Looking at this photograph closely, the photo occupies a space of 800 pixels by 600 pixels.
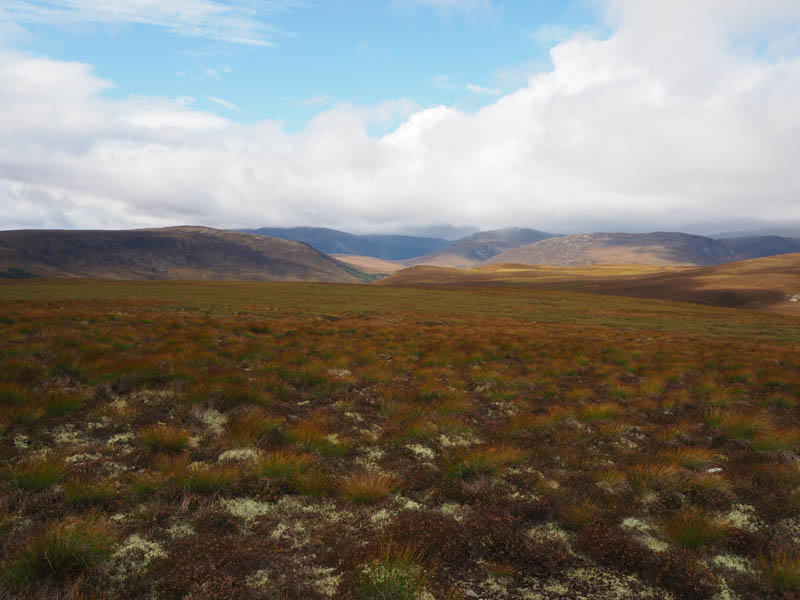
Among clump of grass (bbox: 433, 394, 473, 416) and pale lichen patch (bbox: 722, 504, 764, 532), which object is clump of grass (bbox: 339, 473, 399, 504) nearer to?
clump of grass (bbox: 433, 394, 473, 416)

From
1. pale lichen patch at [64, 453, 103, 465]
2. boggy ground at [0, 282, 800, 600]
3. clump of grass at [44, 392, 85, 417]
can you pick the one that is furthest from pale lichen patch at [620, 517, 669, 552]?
clump of grass at [44, 392, 85, 417]

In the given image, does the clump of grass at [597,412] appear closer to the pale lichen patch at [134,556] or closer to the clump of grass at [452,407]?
the clump of grass at [452,407]

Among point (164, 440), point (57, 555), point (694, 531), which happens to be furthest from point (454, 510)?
point (164, 440)

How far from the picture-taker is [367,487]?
6086 millimetres

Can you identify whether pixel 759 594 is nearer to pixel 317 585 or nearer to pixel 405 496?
pixel 405 496

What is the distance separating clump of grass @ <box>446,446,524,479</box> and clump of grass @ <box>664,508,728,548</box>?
2.55 meters

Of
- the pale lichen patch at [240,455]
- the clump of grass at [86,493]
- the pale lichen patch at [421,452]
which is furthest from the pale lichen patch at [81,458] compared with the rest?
the pale lichen patch at [421,452]

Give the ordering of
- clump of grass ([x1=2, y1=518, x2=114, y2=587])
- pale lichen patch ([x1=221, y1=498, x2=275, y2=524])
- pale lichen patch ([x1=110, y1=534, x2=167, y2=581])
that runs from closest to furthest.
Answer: clump of grass ([x1=2, y1=518, x2=114, y2=587])
pale lichen patch ([x1=110, y1=534, x2=167, y2=581])
pale lichen patch ([x1=221, y1=498, x2=275, y2=524])

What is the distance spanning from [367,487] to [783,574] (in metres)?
5.18

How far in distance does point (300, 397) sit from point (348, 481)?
207 inches

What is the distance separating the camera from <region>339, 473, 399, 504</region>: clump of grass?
6011 millimetres

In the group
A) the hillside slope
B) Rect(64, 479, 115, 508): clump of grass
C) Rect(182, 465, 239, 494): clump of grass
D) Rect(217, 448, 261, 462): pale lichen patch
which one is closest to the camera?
Rect(64, 479, 115, 508): clump of grass

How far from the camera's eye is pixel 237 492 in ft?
Answer: 19.8

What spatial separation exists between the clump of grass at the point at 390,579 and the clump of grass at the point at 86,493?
13.0ft
